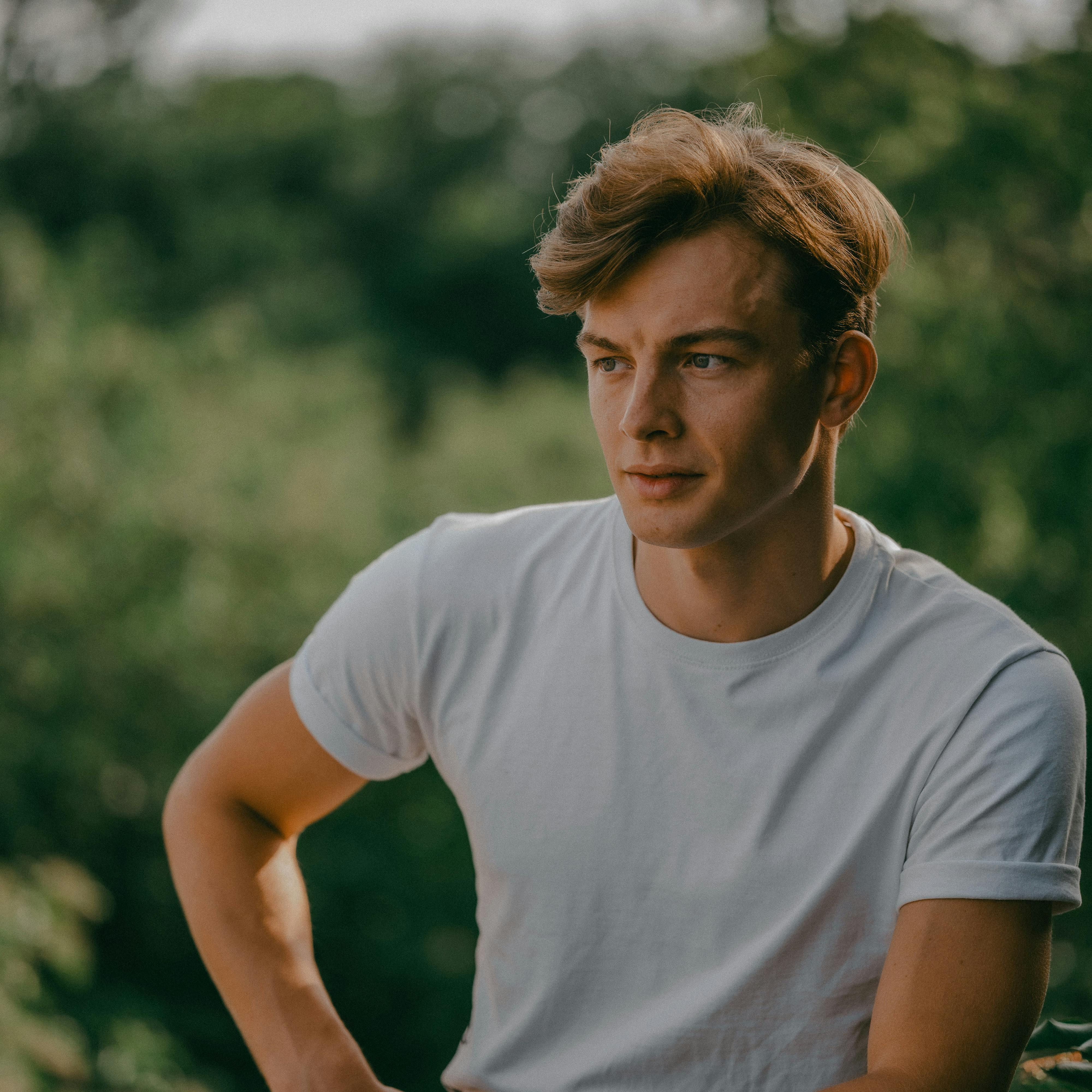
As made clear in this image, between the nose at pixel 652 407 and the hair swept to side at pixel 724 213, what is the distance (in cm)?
13

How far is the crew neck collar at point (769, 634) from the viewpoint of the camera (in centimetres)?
136

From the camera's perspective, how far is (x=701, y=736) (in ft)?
4.42

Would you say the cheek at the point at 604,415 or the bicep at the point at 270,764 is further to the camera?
the bicep at the point at 270,764

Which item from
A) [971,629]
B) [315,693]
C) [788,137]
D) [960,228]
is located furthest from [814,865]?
[960,228]

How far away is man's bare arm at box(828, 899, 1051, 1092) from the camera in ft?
3.67

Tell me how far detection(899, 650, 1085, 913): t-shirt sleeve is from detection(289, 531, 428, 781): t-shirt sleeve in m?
0.64

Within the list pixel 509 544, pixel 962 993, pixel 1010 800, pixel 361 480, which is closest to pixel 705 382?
pixel 509 544

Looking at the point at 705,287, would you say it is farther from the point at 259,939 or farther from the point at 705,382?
the point at 259,939

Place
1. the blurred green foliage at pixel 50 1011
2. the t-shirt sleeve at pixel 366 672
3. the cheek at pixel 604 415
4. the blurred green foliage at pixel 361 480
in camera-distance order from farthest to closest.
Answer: the blurred green foliage at pixel 361 480
the blurred green foliage at pixel 50 1011
the t-shirt sleeve at pixel 366 672
the cheek at pixel 604 415

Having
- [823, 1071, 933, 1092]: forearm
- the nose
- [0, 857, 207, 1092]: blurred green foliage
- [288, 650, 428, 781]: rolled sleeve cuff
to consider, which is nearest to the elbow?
[288, 650, 428, 781]: rolled sleeve cuff

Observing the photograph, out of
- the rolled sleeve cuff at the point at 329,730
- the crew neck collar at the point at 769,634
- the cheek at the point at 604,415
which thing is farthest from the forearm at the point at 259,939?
the cheek at the point at 604,415

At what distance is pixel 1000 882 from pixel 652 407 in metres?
0.61

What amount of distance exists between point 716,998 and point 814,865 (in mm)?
189

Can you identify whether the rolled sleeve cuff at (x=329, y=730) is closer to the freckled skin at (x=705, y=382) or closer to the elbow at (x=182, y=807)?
the elbow at (x=182, y=807)
